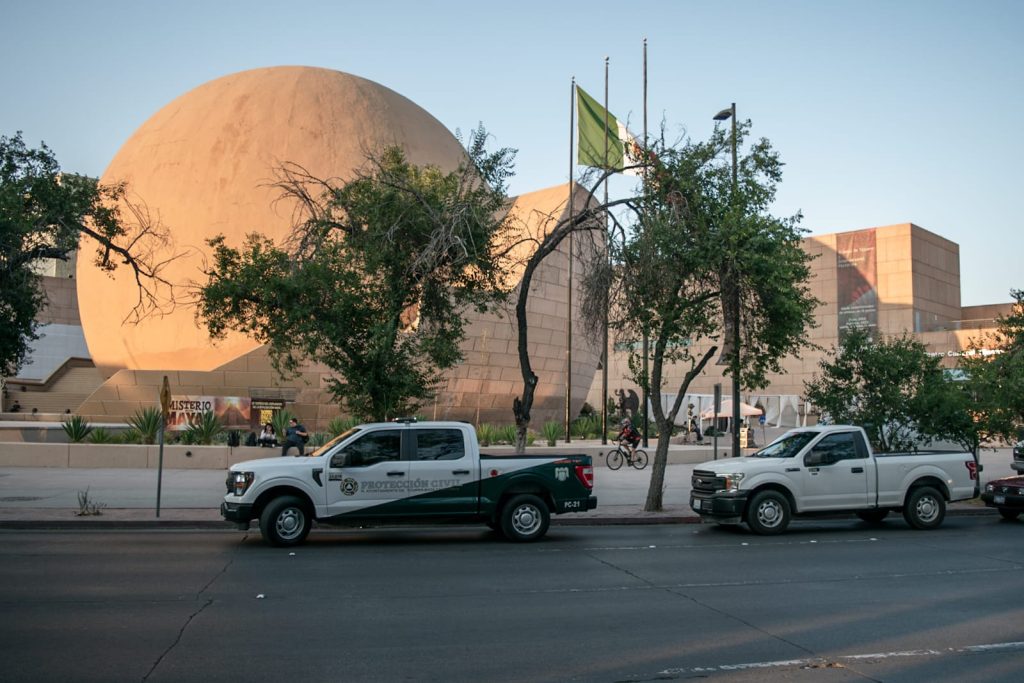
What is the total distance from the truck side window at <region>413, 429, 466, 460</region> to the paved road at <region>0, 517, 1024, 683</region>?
1.32 meters

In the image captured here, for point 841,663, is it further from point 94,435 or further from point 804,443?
point 94,435

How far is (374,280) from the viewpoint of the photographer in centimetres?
1683

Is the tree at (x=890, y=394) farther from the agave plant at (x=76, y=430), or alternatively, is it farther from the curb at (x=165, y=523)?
the agave plant at (x=76, y=430)

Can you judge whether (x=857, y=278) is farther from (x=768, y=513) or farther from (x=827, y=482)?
(x=768, y=513)

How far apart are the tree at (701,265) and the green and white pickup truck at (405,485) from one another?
384cm

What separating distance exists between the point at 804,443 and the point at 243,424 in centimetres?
2182

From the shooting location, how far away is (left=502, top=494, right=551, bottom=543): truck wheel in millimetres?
12922

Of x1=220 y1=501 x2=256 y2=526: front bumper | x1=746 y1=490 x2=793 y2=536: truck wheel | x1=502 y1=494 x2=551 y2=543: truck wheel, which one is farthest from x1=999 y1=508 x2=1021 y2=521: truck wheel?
x1=220 y1=501 x2=256 y2=526: front bumper

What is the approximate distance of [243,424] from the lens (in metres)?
31.1

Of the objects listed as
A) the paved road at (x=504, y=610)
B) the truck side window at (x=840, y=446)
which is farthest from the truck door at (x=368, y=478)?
the truck side window at (x=840, y=446)

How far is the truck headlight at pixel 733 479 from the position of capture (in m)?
14.0

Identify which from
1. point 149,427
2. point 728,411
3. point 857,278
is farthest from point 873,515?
point 857,278

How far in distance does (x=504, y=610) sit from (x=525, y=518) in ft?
15.9

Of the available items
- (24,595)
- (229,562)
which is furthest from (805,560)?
(24,595)
